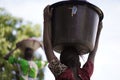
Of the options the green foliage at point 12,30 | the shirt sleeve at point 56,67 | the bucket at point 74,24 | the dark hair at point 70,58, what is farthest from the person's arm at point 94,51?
the green foliage at point 12,30

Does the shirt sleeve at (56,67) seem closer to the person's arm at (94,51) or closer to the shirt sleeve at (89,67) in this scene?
the shirt sleeve at (89,67)

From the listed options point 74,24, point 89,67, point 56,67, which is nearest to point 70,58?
point 56,67

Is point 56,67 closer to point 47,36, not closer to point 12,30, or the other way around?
point 47,36

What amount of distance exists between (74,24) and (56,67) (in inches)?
19.2

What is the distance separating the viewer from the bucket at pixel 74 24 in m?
4.50

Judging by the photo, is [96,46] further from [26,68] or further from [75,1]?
[26,68]

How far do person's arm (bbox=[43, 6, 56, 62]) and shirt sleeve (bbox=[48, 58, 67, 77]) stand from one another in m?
0.04

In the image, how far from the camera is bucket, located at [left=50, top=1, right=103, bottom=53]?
14.8 feet

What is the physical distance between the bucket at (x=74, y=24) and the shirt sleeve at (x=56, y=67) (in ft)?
0.83

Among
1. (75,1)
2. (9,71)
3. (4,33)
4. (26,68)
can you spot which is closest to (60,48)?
(75,1)

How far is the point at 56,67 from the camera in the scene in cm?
428

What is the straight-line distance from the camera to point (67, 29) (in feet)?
14.8

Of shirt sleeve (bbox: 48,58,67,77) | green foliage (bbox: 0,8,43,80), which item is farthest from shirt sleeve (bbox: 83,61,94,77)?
green foliage (bbox: 0,8,43,80)

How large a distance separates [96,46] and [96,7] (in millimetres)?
442
